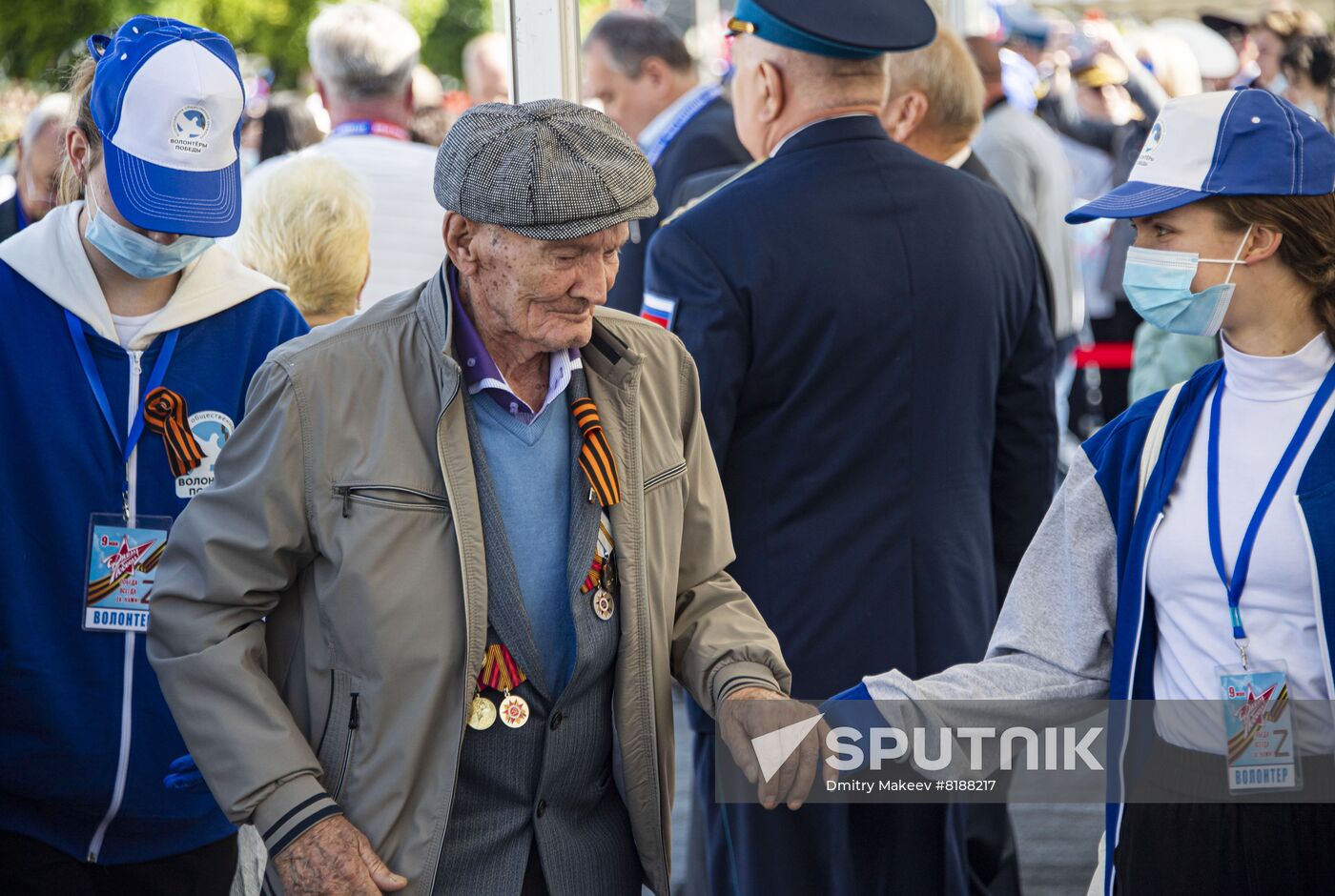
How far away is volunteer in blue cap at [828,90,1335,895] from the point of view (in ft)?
7.89

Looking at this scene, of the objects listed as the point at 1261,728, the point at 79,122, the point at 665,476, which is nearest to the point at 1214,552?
the point at 1261,728

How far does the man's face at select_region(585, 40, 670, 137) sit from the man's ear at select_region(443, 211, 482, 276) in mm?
3818

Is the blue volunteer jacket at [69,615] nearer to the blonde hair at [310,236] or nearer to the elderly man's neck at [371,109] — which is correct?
the blonde hair at [310,236]

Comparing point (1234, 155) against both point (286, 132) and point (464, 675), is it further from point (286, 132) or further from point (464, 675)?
point (286, 132)

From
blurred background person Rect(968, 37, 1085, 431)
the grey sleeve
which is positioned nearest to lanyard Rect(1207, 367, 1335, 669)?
the grey sleeve

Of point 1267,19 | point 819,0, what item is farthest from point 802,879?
point 1267,19

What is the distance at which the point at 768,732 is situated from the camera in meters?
2.46

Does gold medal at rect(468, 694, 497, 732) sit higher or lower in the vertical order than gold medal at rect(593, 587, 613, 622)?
lower

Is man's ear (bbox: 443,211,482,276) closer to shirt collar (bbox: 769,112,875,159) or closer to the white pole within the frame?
the white pole

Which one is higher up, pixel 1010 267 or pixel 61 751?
pixel 1010 267

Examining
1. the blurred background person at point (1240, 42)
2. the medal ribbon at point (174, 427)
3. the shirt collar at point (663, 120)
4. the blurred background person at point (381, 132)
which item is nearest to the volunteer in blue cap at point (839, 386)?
the medal ribbon at point (174, 427)

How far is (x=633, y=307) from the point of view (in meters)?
5.10

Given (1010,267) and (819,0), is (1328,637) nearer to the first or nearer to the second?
(1010,267)

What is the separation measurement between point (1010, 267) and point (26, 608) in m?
2.32
